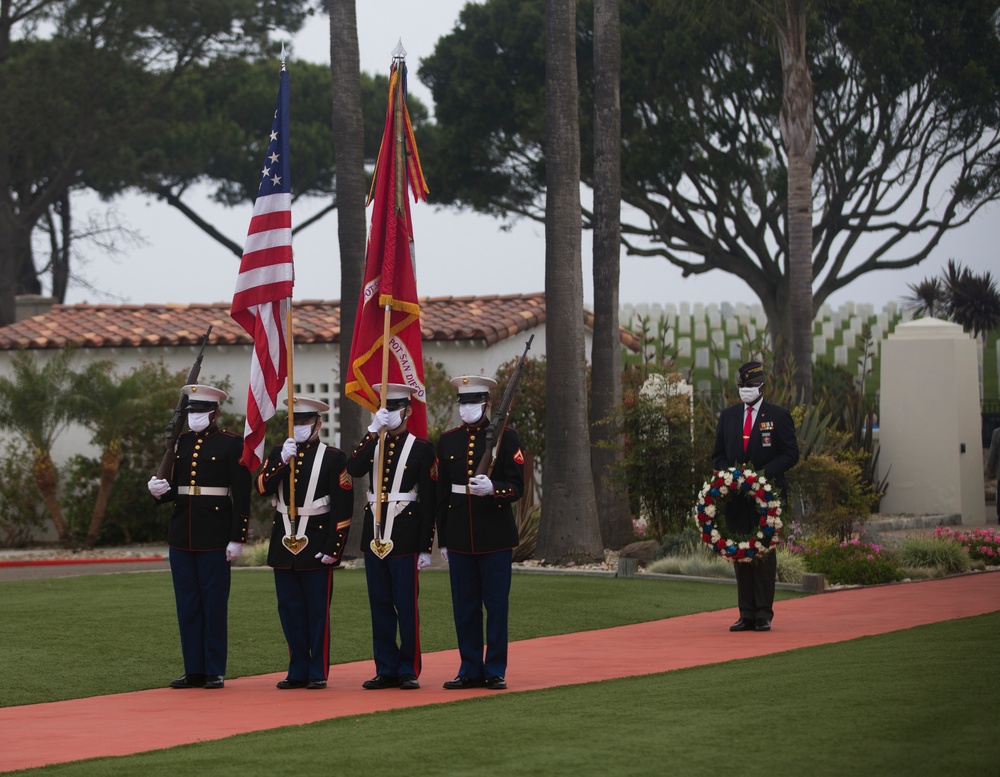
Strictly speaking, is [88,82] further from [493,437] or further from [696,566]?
[493,437]

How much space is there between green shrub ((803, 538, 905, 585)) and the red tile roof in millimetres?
8253

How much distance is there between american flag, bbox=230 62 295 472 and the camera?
1053 centimetres

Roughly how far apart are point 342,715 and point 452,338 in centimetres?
1530

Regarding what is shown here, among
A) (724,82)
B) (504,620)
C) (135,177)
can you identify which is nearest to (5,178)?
(135,177)

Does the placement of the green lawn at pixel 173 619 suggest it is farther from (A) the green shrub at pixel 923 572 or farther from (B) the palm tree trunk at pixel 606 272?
(B) the palm tree trunk at pixel 606 272

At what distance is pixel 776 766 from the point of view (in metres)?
6.05

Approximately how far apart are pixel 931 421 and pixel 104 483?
1317 cm

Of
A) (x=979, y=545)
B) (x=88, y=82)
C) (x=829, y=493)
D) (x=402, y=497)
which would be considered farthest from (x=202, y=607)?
(x=88, y=82)

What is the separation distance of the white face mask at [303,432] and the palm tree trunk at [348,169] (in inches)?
356

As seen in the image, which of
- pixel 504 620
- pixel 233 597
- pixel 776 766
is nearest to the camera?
pixel 776 766

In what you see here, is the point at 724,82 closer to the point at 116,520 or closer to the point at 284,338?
the point at 116,520

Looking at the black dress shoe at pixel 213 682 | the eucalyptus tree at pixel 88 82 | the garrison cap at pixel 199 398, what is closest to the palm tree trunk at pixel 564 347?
the garrison cap at pixel 199 398

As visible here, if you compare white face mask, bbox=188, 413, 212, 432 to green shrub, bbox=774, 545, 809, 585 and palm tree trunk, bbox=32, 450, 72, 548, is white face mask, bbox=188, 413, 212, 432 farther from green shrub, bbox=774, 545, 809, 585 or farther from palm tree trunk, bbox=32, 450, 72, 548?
palm tree trunk, bbox=32, 450, 72, 548

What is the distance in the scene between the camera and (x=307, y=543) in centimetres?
973
